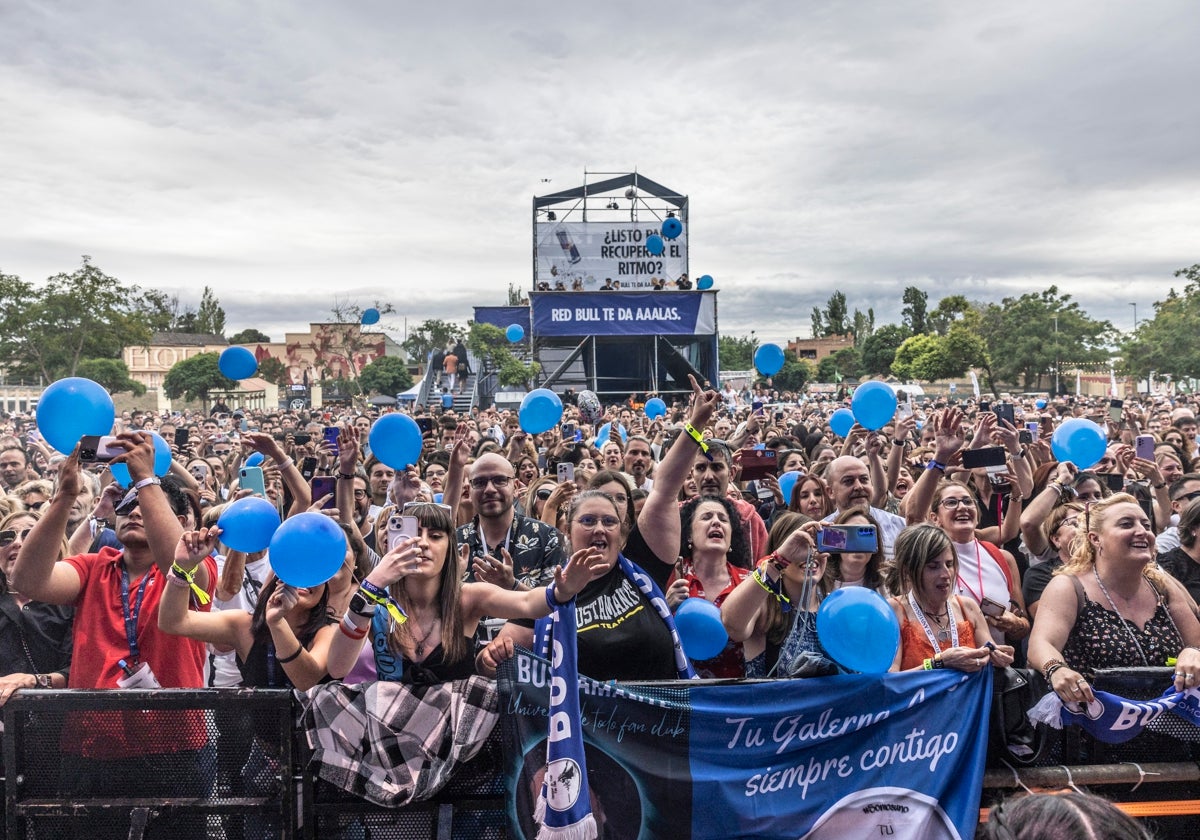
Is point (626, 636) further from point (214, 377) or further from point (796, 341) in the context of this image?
point (796, 341)

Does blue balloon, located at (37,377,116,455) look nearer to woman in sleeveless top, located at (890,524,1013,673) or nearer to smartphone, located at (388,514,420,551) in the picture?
smartphone, located at (388,514,420,551)

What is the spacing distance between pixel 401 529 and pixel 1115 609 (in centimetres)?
304

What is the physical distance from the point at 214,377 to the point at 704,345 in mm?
23807

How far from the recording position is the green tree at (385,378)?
57.5m

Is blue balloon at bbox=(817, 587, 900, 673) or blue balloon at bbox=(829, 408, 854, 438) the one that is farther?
blue balloon at bbox=(829, 408, 854, 438)

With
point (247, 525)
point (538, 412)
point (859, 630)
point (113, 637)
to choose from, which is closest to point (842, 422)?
point (538, 412)

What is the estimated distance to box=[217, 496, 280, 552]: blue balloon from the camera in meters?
3.79

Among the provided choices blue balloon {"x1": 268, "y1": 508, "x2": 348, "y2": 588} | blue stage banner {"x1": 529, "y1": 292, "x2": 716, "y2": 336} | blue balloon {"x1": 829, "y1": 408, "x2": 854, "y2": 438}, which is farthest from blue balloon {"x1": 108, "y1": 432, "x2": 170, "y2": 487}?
blue stage banner {"x1": 529, "y1": 292, "x2": 716, "y2": 336}

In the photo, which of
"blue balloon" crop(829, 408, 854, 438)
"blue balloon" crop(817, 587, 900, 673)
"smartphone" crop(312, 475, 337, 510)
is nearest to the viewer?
"blue balloon" crop(817, 587, 900, 673)

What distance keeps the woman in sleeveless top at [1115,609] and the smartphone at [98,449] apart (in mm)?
3815

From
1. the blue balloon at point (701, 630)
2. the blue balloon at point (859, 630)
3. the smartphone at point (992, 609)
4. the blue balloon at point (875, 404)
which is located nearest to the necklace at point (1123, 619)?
the smartphone at point (992, 609)

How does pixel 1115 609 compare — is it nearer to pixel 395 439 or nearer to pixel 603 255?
pixel 395 439

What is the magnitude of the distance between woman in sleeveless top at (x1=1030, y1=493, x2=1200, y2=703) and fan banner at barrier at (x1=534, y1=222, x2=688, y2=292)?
109 ft

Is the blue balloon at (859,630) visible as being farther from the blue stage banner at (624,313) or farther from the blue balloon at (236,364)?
the blue stage banner at (624,313)
